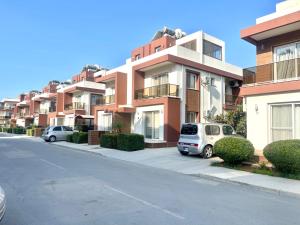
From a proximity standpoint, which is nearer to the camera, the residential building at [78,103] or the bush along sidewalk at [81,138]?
the bush along sidewalk at [81,138]

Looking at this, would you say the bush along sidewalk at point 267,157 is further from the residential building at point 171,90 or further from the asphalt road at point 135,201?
the residential building at point 171,90

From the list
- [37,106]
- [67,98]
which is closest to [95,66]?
[67,98]

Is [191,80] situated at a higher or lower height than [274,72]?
higher

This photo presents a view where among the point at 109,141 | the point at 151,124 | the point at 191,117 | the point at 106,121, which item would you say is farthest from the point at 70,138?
the point at 191,117

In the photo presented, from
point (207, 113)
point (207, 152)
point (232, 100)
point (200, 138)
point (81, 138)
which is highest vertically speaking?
point (232, 100)

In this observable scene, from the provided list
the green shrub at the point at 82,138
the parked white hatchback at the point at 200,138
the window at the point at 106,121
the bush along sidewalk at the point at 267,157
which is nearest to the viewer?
the bush along sidewalk at the point at 267,157

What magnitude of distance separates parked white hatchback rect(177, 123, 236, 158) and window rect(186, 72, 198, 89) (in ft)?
27.7

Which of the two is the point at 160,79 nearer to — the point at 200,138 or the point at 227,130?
the point at 227,130

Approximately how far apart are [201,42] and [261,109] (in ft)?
51.7

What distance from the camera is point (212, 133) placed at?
1638 cm

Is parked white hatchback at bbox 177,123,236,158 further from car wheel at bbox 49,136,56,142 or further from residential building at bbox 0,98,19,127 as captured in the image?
residential building at bbox 0,98,19,127

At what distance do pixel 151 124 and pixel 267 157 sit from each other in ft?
47.0

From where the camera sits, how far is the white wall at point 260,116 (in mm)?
13719

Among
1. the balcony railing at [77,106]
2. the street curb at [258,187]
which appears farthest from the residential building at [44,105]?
the street curb at [258,187]
